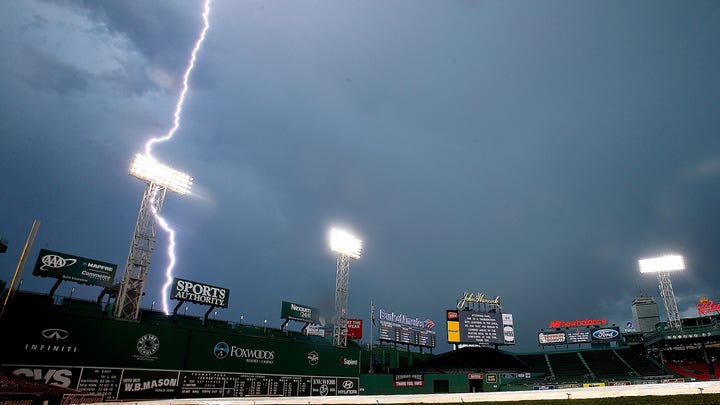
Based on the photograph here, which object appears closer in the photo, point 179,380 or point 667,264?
point 179,380

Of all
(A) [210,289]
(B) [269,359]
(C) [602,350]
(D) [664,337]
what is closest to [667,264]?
(D) [664,337]

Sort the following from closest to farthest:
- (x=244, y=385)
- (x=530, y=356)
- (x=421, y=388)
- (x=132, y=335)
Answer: (x=132, y=335), (x=244, y=385), (x=421, y=388), (x=530, y=356)

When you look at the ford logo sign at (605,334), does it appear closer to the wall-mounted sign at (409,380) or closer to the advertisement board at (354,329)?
the wall-mounted sign at (409,380)

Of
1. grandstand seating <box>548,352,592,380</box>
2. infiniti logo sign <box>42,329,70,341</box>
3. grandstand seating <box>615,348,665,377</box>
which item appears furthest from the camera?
grandstand seating <box>548,352,592,380</box>

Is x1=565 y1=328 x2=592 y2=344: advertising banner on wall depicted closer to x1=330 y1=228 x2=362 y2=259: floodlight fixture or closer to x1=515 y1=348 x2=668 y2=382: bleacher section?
x1=515 y1=348 x2=668 y2=382: bleacher section

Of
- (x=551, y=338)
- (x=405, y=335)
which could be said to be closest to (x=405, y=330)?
(x=405, y=335)

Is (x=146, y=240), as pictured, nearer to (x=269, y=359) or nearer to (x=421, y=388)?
(x=269, y=359)

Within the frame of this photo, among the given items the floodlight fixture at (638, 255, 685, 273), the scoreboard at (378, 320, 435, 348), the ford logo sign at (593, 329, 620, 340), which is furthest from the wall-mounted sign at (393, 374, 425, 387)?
the floodlight fixture at (638, 255, 685, 273)
